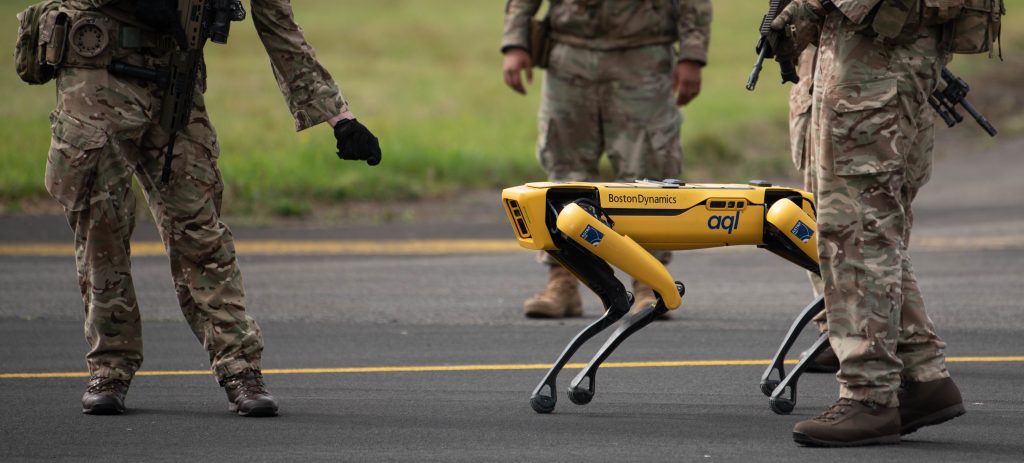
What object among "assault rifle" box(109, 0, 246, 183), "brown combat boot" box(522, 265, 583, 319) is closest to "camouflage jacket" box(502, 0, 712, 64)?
"brown combat boot" box(522, 265, 583, 319)

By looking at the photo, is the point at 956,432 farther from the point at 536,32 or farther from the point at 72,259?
the point at 72,259

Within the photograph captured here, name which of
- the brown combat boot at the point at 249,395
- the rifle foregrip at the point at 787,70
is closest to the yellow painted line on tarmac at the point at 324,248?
the brown combat boot at the point at 249,395

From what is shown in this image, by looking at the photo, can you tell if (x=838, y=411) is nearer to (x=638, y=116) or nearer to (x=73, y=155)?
(x=73, y=155)

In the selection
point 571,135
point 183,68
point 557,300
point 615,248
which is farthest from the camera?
point 571,135

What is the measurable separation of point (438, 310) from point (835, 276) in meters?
4.17

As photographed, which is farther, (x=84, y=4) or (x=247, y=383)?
(x=247, y=383)

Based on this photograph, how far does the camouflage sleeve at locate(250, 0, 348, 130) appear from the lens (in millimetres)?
6027

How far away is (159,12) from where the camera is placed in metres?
5.83

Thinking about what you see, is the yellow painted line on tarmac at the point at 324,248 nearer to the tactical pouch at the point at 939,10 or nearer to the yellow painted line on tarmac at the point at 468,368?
the yellow painted line on tarmac at the point at 468,368

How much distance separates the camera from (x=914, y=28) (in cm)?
521

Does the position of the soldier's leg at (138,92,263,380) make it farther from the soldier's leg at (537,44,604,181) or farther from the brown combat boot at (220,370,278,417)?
the soldier's leg at (537,44,604,181)

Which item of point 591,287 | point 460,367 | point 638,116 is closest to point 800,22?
point 591,287

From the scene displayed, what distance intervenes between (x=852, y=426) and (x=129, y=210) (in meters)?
2.66

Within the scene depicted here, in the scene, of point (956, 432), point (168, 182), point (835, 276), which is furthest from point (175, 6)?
point (956, 432)
